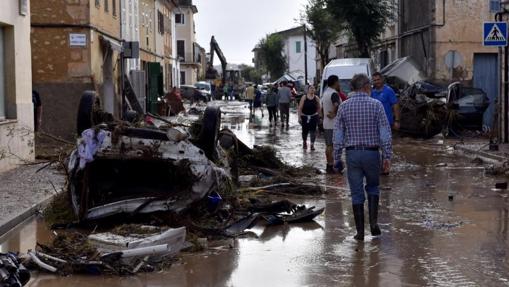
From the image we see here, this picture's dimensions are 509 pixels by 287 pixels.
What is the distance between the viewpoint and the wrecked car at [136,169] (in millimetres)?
8898

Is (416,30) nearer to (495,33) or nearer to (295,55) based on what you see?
(495,33)

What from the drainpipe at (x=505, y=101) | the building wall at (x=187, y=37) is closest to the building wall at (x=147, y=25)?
the drainpipe at (x=505, y=101)

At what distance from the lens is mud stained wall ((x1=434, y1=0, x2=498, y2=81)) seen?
33719 millimetres

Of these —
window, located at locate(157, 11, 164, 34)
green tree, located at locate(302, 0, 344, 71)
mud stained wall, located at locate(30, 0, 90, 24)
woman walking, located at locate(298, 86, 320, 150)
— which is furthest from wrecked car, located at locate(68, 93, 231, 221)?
green tree, located at locate(302, 0, 344, 71)

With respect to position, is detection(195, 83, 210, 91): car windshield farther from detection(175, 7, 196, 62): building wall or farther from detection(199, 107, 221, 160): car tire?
detection(199, 107, 221, 160): car tire

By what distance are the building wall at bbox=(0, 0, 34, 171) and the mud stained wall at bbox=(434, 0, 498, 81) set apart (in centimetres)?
2122

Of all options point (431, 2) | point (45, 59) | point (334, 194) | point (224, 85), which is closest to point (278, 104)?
point (431, 2)

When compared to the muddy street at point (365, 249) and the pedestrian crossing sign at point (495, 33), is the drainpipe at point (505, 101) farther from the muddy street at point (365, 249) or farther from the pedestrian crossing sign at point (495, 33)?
the muddy street at point (365, 249)

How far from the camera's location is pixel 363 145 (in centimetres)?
872

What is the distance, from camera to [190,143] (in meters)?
9.06

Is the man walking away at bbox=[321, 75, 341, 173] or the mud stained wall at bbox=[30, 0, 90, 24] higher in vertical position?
the mud stained wall at bbox=[30, 0, 90, 24]

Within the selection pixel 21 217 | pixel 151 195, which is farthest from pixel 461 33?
pixel 151 195

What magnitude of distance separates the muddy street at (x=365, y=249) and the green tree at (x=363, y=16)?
88.5ft

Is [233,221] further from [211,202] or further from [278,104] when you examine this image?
[278,104]
